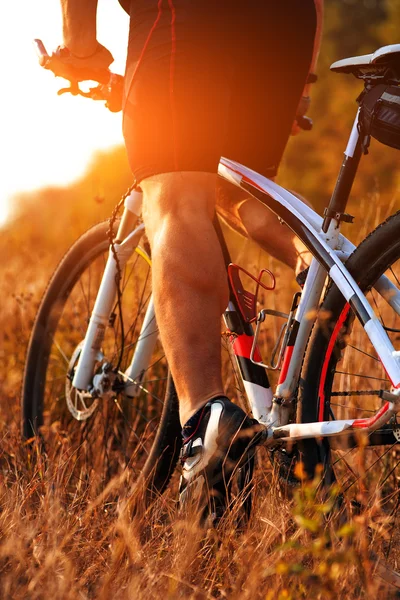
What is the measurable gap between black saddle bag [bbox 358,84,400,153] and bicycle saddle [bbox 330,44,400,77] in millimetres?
50

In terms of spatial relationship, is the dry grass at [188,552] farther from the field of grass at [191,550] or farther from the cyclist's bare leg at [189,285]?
the cyclist's bare leg at [189,285]

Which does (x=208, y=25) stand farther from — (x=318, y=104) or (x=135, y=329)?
(x=318, y=104)

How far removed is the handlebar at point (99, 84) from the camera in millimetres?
2632

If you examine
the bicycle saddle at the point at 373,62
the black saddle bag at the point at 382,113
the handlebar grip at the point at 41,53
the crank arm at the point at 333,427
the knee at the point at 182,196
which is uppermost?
the handlebar grip at the point at 41,53

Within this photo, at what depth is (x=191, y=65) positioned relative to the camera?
2.14 metres

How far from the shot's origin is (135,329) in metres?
3.12

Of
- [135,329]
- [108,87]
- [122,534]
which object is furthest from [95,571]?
[108,87]

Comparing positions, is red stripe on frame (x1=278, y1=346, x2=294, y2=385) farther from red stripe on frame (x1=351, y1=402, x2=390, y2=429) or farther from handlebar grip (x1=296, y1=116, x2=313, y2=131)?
handlebar grip (x1=296, y1=116, x2=313, y2=131)

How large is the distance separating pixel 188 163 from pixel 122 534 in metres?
0.91

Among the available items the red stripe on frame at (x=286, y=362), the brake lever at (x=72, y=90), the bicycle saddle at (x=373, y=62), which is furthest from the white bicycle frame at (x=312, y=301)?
the brake lever at (x=72, y=90)

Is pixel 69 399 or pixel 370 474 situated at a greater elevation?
pixel 69 399

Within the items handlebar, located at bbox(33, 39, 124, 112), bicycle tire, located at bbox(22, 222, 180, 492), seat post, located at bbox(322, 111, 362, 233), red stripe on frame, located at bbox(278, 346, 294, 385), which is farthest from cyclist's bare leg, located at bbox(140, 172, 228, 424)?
bicycle tire, located at bbox(22, 222, 180, 492)

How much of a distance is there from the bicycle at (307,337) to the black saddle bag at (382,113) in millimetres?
38

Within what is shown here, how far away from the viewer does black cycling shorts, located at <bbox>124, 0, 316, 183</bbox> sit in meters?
2.14
